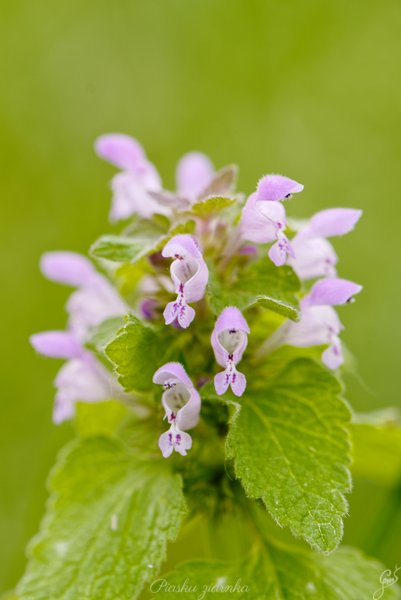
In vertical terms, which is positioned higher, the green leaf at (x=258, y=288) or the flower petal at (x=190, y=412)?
the green leaf at (x=258, y=288)

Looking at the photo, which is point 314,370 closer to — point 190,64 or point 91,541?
point 91,541

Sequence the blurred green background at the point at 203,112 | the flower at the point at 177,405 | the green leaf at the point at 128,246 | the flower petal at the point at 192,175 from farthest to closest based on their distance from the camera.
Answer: the blurred green background at the point at 203,112 < the flower petal at the point at 192,175 < the green leaf at the point at 128,246 < the flower at the point at 177,405

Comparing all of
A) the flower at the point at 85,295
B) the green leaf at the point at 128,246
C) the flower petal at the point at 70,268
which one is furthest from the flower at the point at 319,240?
the flower petal at the point at 70,268

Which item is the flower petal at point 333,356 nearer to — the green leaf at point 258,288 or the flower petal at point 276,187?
the green leaf at point 258,288

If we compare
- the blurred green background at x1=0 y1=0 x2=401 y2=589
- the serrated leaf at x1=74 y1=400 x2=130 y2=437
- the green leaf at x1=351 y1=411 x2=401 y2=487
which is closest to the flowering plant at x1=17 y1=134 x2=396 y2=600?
the serrated leaf at x1=74 y1=400 x2=130 y2=437

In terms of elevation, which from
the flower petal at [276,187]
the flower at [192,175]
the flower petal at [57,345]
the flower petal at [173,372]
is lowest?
the flower petal at [57,345]

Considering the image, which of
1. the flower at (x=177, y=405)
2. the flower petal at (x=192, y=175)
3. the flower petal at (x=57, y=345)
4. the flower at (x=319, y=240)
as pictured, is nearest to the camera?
the flower at (x=177, y=405)
